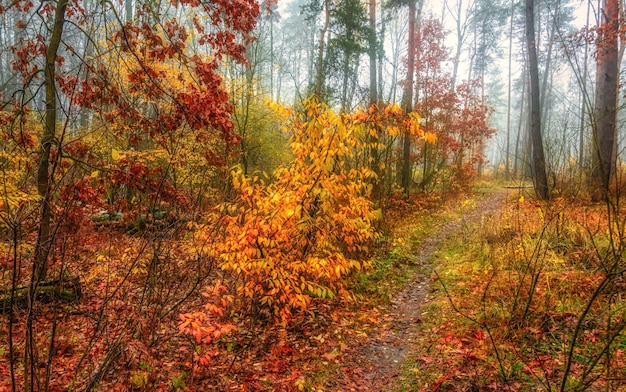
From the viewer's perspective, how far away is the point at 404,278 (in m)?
6.85

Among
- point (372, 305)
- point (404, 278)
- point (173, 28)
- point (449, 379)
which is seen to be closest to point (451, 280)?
point (404, 278)

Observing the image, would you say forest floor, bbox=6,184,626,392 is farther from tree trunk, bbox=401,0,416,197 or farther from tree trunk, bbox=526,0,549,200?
tree trunk, bbox=401,0,416,197

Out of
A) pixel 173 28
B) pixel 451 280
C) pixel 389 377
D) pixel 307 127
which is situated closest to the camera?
pixel 389 377

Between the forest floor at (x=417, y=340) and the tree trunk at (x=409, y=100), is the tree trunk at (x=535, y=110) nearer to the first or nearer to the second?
the tree trunk at (x=409, y=100)

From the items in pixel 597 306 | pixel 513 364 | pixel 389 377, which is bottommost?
pixel 389 377

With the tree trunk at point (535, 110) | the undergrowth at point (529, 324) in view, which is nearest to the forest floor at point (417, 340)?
the undergrowth at point (529, 324)

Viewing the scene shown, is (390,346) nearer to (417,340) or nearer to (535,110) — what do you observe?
(417,340)

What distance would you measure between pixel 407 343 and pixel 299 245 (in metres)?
1.98

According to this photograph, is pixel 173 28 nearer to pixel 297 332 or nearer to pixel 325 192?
pixel 325 192

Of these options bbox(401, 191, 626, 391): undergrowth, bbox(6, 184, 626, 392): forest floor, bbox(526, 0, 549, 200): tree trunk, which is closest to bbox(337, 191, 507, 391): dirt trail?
bbox(6, 184, 626, 392): forest floor

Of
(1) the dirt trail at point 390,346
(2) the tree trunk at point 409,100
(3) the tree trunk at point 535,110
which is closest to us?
(1) the dirt trail at point 390,346

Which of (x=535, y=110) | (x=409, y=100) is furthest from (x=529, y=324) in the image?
(x=409, y=100)

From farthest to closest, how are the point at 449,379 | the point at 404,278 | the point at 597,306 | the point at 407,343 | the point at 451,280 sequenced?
the point at 404,278 → the point at 451,280 → the point at 407,343 → the point at 597,306 → the point at 449,379

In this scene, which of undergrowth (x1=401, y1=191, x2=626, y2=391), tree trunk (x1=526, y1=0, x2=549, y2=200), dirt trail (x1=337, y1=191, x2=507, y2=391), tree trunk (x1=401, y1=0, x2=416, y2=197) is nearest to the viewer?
undergrowth (x1=401, y1=191, x2=626, y2=391)
